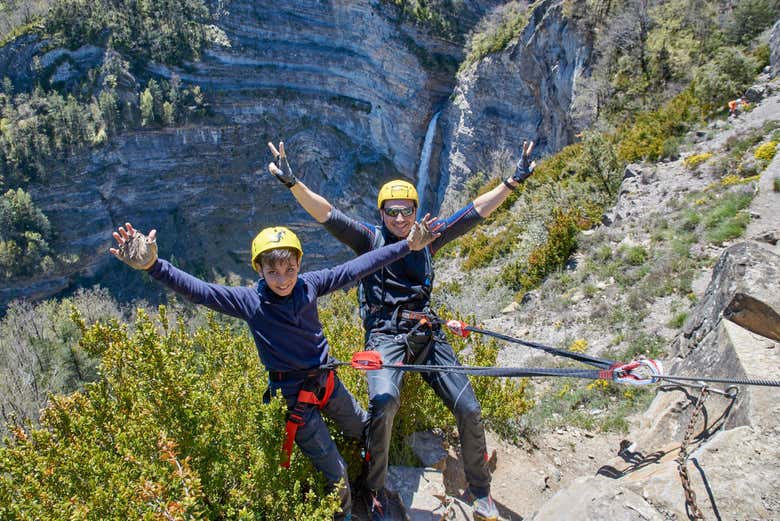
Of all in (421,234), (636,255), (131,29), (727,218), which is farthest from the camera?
(131,29)

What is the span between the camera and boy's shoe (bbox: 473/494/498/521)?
9.72 feet

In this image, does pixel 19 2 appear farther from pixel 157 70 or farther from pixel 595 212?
pixel 595 212

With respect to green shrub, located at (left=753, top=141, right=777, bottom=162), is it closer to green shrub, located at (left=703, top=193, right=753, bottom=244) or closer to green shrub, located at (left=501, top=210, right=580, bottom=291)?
green shrub, located at (left=703, top=193, right=753, bottom=244)

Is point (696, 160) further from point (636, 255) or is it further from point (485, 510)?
point (485, 510)

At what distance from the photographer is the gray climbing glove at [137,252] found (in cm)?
251

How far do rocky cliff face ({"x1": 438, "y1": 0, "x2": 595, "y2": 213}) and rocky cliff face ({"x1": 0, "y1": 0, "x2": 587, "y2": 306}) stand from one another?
241 centimetres

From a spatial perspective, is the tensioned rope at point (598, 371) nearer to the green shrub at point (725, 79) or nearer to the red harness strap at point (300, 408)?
the red harness strap at point (300, 408)

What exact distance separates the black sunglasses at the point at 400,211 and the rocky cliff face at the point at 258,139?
3209 centimetres

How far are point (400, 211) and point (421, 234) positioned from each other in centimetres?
52

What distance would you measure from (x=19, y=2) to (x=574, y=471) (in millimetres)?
59609

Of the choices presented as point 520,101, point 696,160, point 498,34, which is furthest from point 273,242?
point 498,34

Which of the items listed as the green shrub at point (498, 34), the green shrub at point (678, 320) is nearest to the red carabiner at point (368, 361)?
the green shrub at point (678, 320)

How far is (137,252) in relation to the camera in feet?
8.28

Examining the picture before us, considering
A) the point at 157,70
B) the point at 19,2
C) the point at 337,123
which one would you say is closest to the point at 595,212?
the point at 337,123
